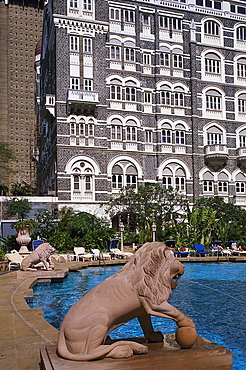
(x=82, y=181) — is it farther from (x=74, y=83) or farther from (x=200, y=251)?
(x=200, y=251)

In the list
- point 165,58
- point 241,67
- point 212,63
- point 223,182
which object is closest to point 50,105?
point 165,58

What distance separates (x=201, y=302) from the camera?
10.1 metres

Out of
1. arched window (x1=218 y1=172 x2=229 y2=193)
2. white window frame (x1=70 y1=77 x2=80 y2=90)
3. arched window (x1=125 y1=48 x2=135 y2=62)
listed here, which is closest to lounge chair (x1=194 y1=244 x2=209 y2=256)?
arched window (x1=218 y1=172 x2=229 y2=193)

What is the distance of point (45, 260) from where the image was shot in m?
12.7

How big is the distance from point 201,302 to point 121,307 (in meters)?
6.83

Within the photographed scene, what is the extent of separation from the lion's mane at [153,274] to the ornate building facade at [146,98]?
29395mm

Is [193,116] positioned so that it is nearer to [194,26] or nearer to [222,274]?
[194,26]

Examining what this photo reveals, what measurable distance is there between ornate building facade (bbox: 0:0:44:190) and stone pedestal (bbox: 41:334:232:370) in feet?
270

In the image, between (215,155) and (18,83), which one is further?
(18,83)

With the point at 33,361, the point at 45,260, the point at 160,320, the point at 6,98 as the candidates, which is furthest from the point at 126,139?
the point at 6,98

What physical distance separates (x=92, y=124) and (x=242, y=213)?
564 inches

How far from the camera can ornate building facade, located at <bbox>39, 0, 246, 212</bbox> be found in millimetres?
34031

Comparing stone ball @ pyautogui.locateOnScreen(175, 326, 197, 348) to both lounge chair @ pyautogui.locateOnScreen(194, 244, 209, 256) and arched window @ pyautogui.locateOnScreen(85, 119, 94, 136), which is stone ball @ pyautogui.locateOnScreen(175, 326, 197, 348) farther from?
arched window @ pyautogui.locateOnScreen(85, 119, 94, 136)

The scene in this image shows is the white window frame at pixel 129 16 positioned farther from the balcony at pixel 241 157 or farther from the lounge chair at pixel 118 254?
the lounge chair at pixel 118 254
